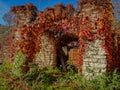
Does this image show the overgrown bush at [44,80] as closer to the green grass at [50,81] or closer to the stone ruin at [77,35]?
the green grass at [50,81]

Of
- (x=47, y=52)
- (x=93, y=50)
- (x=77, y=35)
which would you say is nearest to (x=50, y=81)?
(x=93, y=50)

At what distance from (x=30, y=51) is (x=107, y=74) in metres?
4.65

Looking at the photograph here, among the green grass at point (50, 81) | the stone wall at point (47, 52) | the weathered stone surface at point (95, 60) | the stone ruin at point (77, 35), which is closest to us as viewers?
the green grass at point (50, 81)

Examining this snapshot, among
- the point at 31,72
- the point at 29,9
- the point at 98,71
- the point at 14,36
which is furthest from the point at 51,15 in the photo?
the point at 98,71

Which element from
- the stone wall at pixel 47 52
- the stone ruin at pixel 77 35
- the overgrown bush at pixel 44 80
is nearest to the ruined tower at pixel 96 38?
the stone ruin at pixel 77 35

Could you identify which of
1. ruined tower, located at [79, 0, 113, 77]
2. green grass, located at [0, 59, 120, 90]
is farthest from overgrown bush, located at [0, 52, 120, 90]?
ruined tower, located at [79, 0, 113, 77]

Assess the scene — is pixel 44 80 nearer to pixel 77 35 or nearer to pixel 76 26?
pixel 76 26

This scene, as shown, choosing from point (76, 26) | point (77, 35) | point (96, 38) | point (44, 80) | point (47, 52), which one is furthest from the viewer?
point (47, 52)

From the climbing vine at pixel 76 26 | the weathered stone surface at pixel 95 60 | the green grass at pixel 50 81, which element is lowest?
the green grass at pixel 50 81

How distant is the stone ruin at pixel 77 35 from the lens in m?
10.6

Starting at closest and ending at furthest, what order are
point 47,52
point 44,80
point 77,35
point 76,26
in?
point 44,80
point 76,26
point 77,35
point 47,52

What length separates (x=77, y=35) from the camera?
1528 cm

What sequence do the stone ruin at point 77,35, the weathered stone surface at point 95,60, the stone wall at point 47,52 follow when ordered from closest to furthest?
the weathered stone surface at point 95,60
the stone ruin at point 77,35
the stone wall at point 47,52

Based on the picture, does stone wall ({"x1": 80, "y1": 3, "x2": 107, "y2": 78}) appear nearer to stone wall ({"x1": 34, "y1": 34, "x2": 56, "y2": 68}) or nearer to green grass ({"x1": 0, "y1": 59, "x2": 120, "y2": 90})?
green grass ({"x1": 0, "y1": 59, "x2": 120, "y2": 90})
